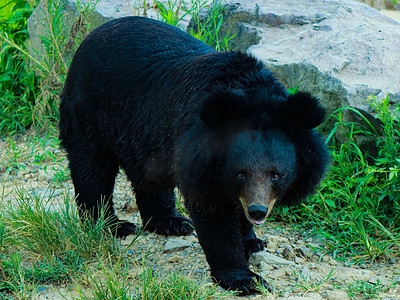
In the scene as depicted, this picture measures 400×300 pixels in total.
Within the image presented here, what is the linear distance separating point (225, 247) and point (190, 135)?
0.80m

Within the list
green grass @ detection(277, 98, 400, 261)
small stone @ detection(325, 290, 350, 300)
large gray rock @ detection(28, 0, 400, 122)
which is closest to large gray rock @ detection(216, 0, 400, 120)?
large gray rock @ detection(28, 0, 400, 122)

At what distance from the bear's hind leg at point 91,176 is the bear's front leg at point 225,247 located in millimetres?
1048

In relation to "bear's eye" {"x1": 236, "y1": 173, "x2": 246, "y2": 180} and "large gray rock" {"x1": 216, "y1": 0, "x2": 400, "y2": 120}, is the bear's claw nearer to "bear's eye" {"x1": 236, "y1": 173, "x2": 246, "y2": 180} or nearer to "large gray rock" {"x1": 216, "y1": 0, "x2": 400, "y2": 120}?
"bear's eye" {"x1": 236, "y1": 173, "x2": 246, "y2": 180}

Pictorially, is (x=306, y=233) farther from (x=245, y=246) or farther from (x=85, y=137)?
(x=85, y=137)

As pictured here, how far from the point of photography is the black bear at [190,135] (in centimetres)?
342

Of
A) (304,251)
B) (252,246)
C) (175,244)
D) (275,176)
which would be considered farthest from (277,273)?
(275,176)

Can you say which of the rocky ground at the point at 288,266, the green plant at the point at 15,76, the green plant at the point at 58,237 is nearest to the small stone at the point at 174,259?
the rocky ground at the point at 288,266

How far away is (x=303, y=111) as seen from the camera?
3.42 metres

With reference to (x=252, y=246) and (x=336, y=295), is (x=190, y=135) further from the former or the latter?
(x=336, y=295)

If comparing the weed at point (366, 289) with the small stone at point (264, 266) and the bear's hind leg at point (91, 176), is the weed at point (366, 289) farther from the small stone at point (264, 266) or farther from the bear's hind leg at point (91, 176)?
the bear's hind leg at point (91, 176)

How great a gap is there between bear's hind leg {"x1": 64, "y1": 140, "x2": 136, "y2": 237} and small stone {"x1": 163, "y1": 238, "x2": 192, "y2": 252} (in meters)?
0.43

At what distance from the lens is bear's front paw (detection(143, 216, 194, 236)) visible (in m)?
4.86

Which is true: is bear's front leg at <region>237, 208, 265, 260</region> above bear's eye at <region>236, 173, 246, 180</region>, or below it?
below

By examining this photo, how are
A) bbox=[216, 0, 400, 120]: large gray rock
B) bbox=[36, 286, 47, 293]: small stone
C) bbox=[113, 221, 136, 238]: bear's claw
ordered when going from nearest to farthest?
bbox=[36, 286, 47, 293]: small stone, bbox=[113, 221, 136, 238]: bear's claw, bbox=[216, 0, 400, 120]: large gray rock
